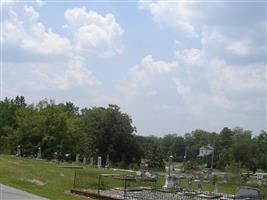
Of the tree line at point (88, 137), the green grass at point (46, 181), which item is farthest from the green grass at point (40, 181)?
the tree line at point (88, 137)

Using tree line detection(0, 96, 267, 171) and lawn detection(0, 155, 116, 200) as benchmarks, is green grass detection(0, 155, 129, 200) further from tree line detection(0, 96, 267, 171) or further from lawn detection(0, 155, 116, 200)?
tree line detection(0, 96, 267, 171)

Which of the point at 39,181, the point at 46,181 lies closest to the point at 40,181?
the point at 39,181

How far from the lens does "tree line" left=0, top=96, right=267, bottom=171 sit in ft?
201

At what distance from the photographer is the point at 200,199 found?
2741 cm

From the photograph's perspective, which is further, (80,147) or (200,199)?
(80,147)

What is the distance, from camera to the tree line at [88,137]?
61344 millimetres

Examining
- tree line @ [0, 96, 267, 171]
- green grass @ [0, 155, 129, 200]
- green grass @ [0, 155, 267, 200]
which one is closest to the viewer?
green grass @ [0, 155, 129, 200]

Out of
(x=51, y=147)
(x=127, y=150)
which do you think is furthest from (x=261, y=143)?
(x=51, y=147)

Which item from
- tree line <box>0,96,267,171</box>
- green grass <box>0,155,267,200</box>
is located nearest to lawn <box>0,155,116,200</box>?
green grass <box>0,155,267,200</box>

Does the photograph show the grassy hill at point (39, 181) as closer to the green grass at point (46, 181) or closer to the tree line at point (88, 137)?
the green grass at point (46, 181)

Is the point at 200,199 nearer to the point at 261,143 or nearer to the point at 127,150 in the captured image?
the point at 127,150

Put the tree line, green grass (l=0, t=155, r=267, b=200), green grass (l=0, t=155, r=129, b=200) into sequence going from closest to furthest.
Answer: green grass (l=0, t=155, r=129, b=200)
green grass (l=0, t=155, r=267, b=200)
the tree line

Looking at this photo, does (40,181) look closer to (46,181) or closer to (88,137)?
(46,181)

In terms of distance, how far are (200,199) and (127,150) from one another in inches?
2252
